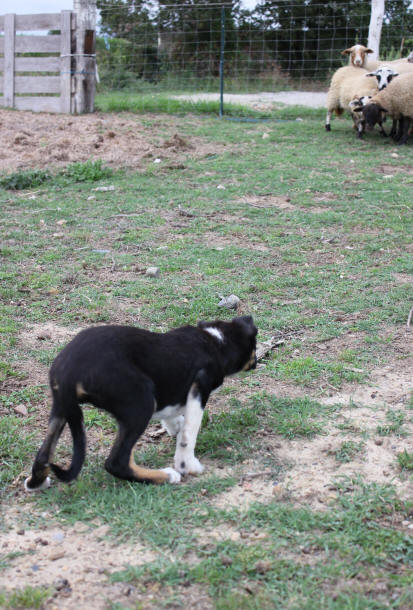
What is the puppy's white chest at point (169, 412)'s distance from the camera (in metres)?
3.72

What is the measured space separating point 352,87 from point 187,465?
12173mm

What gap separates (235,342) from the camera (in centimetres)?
422

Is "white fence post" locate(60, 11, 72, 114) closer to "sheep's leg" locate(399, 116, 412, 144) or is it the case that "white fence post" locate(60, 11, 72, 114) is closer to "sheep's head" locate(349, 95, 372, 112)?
"sheep's head" locate(349, 95, 372, 112)

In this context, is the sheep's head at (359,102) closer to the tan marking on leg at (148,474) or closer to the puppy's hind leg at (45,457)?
the tan marking on leg at (148,474)

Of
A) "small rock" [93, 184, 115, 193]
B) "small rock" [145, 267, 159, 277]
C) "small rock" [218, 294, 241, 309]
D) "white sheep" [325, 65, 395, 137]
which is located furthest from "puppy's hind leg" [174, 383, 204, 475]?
"white sheep" [325, 65, 395, 137]

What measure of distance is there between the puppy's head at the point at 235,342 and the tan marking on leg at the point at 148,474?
0.84 meters

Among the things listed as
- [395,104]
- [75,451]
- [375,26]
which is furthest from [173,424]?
[375,26]

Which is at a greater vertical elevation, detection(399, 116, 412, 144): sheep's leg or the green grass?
detection(399, 116, 412, 144): sheep's leg

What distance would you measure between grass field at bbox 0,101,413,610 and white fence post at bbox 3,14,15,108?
7.03 meters

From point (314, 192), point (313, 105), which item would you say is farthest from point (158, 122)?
point (314, 192)

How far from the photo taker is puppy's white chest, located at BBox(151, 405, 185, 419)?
3.72 metres

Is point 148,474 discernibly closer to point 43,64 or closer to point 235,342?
point 235,342

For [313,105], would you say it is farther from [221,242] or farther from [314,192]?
[221,242]

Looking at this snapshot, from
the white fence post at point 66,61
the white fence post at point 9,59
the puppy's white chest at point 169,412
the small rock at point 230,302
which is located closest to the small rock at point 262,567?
the puppy's white chest at point 169,412
